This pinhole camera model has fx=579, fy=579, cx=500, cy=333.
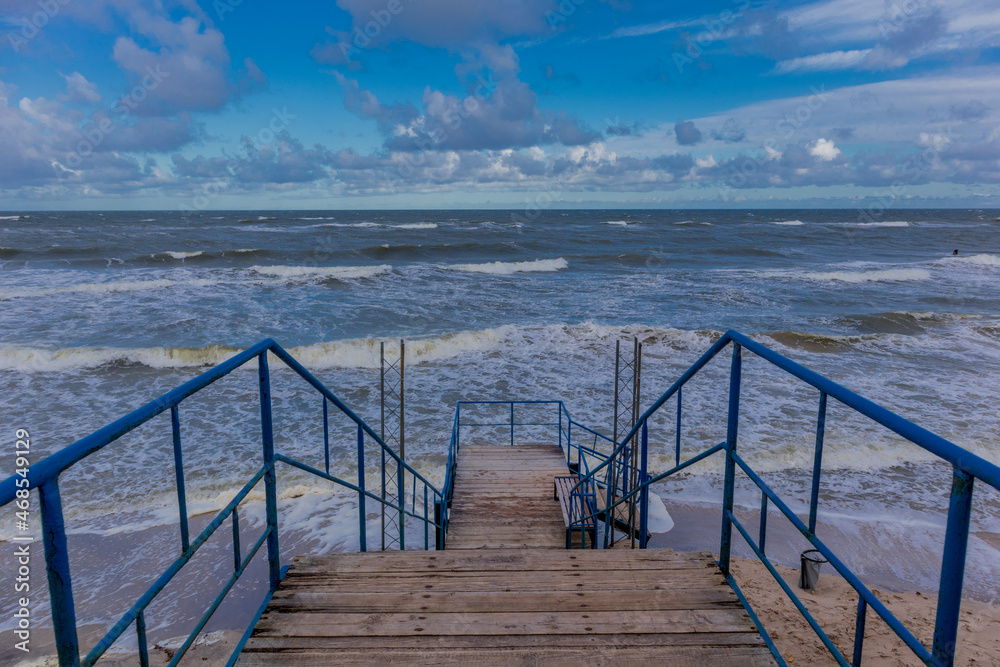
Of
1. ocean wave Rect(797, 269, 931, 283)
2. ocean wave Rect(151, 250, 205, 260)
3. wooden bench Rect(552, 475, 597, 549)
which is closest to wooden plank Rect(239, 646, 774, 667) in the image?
wooden bench Rect(552, 475, 597, 549)

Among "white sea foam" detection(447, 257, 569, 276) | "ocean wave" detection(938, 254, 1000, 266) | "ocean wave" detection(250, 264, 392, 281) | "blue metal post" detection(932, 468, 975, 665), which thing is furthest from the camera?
"ocean wave" detection(938, 254, 1000, 266)

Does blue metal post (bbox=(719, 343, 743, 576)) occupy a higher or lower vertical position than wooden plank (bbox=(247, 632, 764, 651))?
higher

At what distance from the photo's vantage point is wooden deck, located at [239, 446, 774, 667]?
2.54 meters

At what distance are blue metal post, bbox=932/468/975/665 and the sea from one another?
700cm

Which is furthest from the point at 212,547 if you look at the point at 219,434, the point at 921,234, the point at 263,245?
the point at 921,234

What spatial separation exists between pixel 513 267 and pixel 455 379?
960 inches

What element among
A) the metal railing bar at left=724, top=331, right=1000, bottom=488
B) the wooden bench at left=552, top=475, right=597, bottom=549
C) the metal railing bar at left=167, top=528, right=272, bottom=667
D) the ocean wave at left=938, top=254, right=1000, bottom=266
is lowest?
the wooden bench at left=552, top=475, right=597, bottom=549

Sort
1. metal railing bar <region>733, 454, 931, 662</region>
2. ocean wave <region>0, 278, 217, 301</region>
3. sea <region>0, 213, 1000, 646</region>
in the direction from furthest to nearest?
ocean wave <region>0, 278, 217, 301</region> → sea <region>0, 213, 1000, 646</region> → metal railing bar <region>733, 454, 931, 662</region>

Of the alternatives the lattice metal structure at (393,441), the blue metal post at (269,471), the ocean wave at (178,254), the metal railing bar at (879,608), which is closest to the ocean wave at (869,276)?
the lattice metal structure at (393,441)

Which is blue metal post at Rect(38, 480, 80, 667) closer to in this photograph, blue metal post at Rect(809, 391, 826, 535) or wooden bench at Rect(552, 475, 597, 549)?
blue metal post at Rect(809, 391, 826, 535)

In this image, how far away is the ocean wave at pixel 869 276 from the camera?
3465 cm

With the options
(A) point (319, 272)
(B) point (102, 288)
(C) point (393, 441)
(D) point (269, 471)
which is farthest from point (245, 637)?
(A) point (319, 272)

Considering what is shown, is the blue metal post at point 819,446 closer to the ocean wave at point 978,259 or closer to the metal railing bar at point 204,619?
the metal railing bar at point 204,619

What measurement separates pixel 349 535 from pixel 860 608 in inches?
300
